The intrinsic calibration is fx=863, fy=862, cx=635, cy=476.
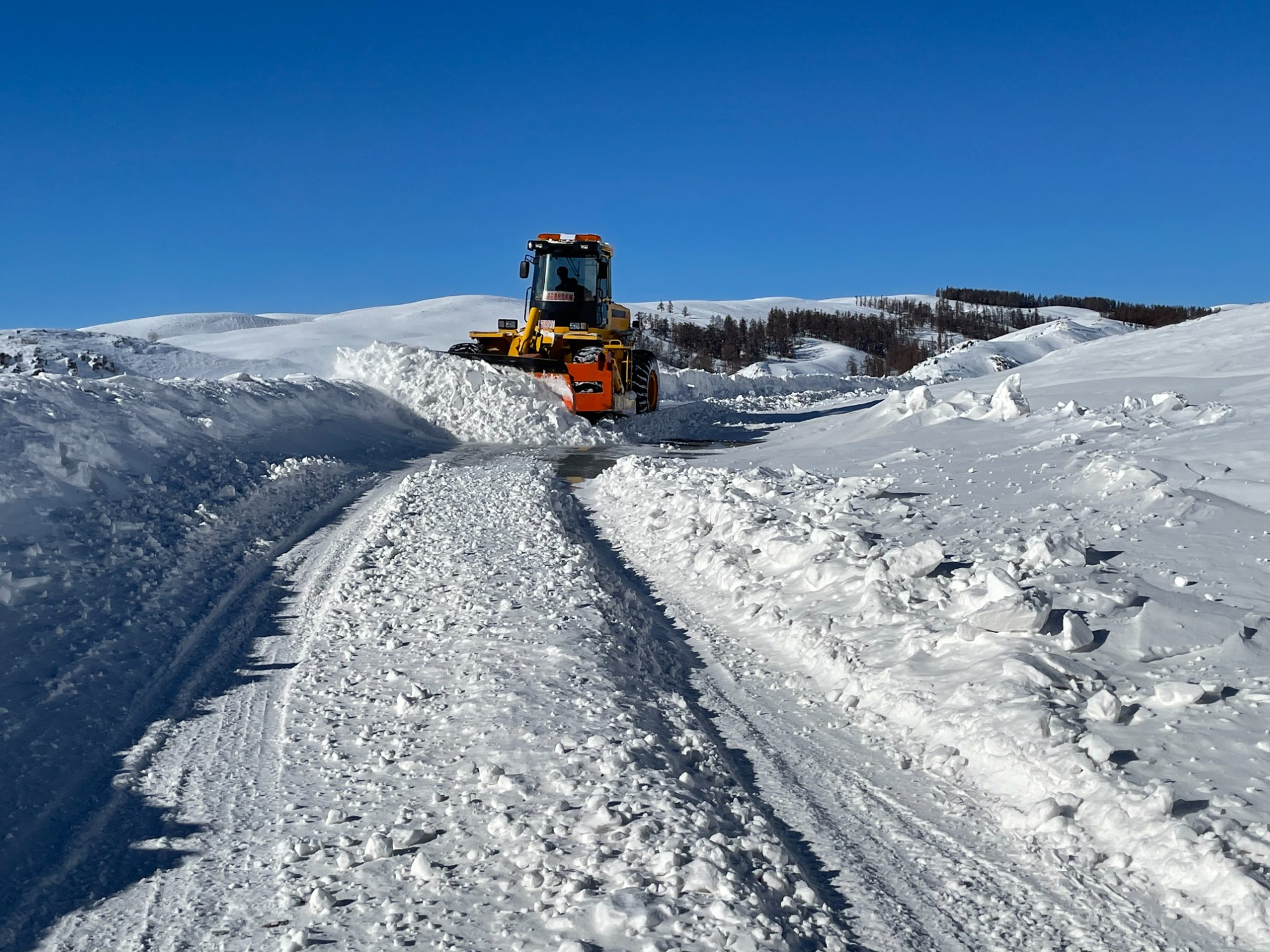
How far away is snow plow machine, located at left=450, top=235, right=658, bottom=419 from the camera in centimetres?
1800

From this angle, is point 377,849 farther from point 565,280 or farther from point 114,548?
point 565,280

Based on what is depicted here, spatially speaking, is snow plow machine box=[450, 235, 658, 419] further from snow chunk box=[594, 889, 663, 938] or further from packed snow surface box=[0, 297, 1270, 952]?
snow chunk box=[594, 889, 663, 938]

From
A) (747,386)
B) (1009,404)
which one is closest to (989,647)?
(1009,404)

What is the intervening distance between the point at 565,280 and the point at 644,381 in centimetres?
327

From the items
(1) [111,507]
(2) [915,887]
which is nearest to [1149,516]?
(2) [915,887]

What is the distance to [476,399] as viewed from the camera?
18.0 meters

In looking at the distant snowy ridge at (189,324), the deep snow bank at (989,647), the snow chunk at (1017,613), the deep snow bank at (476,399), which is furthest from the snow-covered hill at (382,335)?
the snow chunk at (1017,613)

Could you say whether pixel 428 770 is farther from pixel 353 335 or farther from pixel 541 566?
pixel 353 335

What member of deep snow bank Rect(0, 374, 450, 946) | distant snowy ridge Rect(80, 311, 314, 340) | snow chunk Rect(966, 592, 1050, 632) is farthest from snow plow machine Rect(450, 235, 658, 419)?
distant snowy ridge Rect(80, 311, 314, 340)

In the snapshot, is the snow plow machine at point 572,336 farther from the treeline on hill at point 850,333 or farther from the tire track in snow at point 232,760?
the treeline on hill at point 850,333

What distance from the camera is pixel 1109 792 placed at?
3.51 m

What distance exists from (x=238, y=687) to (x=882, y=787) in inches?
140

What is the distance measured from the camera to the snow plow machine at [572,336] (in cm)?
1800

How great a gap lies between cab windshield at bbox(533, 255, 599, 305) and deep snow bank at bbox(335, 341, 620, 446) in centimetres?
229
